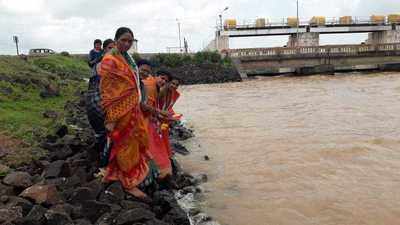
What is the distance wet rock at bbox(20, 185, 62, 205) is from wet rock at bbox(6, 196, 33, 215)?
93 millimetres

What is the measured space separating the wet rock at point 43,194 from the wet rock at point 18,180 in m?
0.26

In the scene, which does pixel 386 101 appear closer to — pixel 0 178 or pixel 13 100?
pixel 13 100

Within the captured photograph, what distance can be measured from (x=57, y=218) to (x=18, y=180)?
1.15 m

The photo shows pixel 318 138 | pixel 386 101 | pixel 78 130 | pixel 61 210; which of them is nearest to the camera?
pixel 61 210

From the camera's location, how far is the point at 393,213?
15.4ft

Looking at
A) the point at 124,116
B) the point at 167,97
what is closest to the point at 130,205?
the point at 124,116

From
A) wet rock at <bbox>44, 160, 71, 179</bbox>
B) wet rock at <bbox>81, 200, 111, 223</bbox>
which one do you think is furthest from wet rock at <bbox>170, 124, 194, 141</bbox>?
wet rock at <bbox>81, 200, 111, 223</bbox>

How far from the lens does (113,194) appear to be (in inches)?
167

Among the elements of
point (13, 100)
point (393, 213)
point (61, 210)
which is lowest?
point (393, 213)

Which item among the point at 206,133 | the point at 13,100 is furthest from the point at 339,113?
the point at 13,100

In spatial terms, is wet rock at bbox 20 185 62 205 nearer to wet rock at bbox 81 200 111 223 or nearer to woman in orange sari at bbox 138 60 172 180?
wet rock at bbox 81 200 111 223

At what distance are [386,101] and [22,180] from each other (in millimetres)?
13982

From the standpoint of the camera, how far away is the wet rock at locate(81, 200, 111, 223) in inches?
151

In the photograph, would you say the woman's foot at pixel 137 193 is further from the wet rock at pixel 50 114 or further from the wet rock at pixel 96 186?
the wet rock at pixel 50 114
